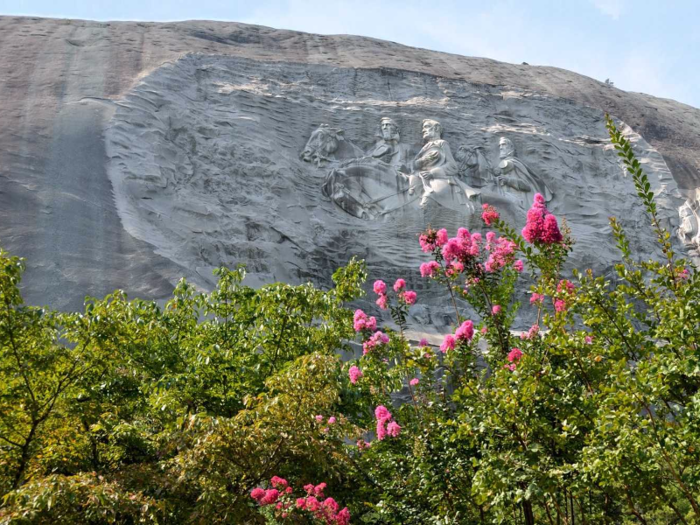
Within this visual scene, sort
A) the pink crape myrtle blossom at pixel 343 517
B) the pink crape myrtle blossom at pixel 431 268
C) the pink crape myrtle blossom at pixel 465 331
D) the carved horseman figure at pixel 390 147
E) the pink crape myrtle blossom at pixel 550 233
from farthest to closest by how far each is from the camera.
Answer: the carved horseman figure at pixel 390 147 < the pink crape myrtle blossom at pixel 431 268 < the pink crape myrtle blossom at pixel 343 517 < the pink crape myrtle blossom at pixel 465 331 < the pink crape myrtle blossom at pixel 550 233

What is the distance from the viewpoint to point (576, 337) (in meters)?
4.91

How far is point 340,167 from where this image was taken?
2506 cm

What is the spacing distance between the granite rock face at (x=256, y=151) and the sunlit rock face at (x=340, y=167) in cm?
8

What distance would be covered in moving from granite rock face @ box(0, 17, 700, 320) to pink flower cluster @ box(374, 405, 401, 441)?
10.1 metres

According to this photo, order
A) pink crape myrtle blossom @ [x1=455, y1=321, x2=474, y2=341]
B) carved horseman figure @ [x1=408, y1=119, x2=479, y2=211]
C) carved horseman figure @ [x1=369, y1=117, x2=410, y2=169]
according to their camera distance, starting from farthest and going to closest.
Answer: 1. carved horseman figure @ [x1=369, y1=117, x2=410, y2=169]
2. carved horseman figure @ [x1=408, y1=119, x2=479, y2=211]
3. pink crape myrtle blossom @ [x1=455, y1=321, x2=474, y2=341]

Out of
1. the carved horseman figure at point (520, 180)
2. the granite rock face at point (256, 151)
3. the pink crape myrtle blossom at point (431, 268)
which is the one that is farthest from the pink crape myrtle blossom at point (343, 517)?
the carved horseman figure at point (520, 180)

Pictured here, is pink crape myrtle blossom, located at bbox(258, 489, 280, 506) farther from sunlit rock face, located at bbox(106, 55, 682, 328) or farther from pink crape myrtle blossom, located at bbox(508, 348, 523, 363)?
sunlit rock face, located at bbox(106, 55, 682, 328)

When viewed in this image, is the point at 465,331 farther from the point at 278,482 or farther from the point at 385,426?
the point at 278,482

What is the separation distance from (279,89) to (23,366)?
23453mm

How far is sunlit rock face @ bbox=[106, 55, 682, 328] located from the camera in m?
20.4

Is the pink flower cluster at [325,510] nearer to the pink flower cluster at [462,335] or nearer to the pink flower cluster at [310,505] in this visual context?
the pink flower cluster at [310,505]

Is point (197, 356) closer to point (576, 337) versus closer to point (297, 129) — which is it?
point (576, 337)

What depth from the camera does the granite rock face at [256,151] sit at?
58.1 feet

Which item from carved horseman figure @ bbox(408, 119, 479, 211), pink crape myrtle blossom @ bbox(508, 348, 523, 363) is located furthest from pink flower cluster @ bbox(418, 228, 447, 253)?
carved horseman figure @ bbox(408, 119, 479, 211)
